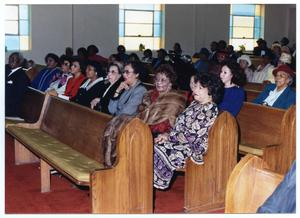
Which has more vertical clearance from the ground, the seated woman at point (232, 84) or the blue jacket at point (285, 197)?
the seated woman at point (232, 84)

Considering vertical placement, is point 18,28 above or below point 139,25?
below

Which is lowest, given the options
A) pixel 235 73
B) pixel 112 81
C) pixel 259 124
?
pixel 259 124

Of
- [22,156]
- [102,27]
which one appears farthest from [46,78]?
[102,27]

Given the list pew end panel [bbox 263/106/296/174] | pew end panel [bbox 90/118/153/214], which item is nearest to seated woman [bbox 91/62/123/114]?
pew end panel [bbox 90/118/153/214]

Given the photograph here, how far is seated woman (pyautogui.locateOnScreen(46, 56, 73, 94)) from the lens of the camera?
20.4ft

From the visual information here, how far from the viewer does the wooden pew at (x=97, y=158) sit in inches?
129

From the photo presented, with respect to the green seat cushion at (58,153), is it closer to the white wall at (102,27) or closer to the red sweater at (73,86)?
the red sweater at (73,86)

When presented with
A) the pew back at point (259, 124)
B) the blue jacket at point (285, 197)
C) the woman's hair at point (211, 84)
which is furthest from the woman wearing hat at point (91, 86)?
the blue jacket at point (285, 197)

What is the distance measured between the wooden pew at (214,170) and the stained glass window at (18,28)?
751 cm

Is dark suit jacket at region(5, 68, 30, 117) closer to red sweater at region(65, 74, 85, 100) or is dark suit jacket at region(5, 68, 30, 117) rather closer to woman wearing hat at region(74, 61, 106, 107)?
red sweater at region(65, 74, 85, 100)

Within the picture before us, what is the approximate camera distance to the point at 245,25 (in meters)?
13.6

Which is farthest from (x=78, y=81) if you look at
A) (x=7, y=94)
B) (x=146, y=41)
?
(x=146, y=41)

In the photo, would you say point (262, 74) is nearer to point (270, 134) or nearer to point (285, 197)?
point (270, 134)

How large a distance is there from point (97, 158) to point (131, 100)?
0.72m
